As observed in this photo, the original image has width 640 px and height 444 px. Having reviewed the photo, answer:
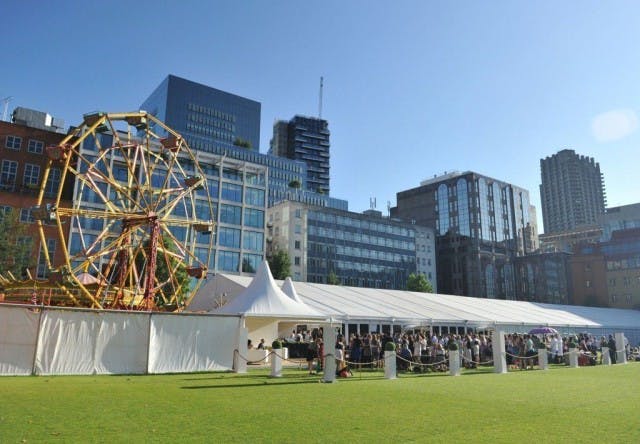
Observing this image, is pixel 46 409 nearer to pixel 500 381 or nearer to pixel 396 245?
pixel 500 381

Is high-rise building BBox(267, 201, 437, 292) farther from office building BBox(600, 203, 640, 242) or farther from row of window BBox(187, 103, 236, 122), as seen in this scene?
row of window BBox(187, 103, 236, 122)

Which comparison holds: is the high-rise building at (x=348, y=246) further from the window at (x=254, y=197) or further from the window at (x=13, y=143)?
the window at (x=13, y=143)

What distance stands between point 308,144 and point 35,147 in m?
117

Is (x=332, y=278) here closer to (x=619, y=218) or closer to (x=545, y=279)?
(x=545, y=279)

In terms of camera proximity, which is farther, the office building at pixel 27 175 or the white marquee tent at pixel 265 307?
the office building at pixel 27 175

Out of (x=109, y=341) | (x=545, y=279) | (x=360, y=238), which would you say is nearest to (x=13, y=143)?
(x=109, y=341)

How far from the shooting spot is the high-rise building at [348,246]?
93.8 meters

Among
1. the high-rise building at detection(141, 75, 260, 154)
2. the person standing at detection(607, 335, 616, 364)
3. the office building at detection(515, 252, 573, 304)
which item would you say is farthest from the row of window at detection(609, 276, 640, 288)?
the high-rise building at detection(141, 75, 260, 154)

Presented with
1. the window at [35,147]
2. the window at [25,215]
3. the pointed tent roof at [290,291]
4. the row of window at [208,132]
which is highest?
the row of window at [208,132]

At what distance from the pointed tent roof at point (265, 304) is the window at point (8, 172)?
149 feet

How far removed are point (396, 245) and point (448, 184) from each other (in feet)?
82.3

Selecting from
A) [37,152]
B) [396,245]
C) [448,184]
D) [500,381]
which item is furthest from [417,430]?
[448,184]

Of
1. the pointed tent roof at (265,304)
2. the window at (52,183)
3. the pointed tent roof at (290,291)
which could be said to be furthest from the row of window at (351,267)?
the pointed tent roof at (265,304)

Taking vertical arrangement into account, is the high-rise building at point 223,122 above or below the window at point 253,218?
above
